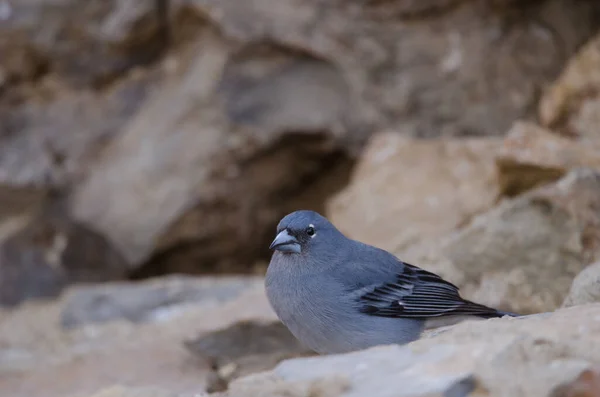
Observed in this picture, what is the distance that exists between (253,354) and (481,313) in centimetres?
158

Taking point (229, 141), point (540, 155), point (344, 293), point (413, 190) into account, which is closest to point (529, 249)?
point (540, 155)

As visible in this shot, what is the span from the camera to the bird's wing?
3848mm

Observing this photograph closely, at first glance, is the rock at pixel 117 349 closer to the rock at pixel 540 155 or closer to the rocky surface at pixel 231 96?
the rocky surface at pixel 231 96

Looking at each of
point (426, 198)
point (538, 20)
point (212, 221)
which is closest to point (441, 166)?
point (426, 198)

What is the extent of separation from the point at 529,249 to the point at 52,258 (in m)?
4.41

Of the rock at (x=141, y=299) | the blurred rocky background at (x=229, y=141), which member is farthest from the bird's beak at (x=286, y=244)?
the rock at (x=141, y=299)

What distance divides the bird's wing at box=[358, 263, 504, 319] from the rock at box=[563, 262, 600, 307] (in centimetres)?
44

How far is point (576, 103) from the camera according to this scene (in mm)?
6605

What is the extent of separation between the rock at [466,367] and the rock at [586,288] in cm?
71

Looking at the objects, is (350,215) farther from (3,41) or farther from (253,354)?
(3,41)

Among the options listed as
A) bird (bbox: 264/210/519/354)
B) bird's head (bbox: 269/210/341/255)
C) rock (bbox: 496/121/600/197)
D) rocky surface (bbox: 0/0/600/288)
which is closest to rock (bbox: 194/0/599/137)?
rocky surface (bbox: 0/0/600/288)

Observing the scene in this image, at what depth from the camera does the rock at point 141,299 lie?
6.45 metres

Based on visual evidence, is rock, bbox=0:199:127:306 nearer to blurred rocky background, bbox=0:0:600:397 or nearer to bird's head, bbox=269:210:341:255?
blurred rocky background, bbox=0:0:600:397

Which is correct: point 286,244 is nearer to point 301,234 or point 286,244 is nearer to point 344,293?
point 301,234
